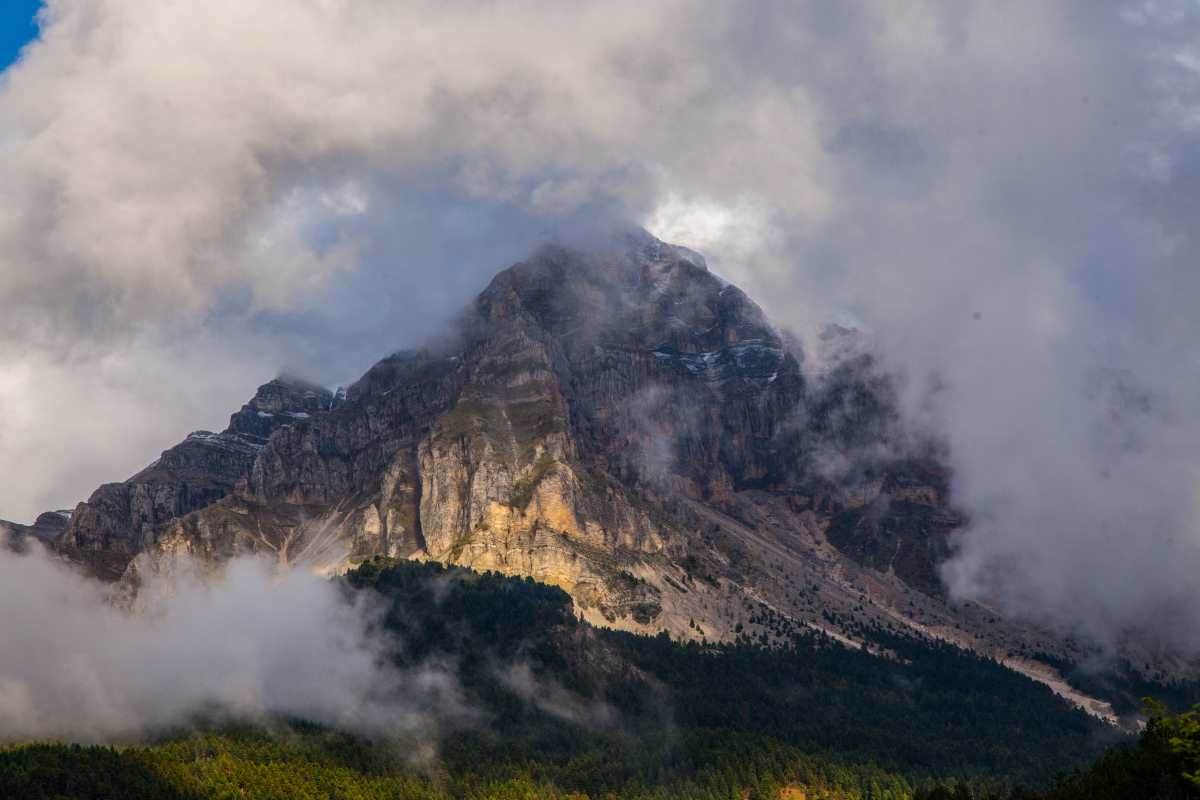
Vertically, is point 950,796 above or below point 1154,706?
below

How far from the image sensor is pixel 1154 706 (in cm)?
8638

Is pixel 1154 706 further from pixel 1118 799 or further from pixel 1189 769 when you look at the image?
pixel 1118 799

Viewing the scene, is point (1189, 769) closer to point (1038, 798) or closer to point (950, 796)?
point (1038, 798)

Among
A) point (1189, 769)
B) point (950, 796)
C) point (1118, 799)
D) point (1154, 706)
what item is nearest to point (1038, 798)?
point (950, 796)

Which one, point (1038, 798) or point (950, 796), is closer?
point (1038, 798)

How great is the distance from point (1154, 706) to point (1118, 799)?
48.2 metres

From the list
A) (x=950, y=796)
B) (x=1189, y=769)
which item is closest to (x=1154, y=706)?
(x=1189, y=769)

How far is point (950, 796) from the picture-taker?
183 metres

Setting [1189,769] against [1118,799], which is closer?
[1189,769]

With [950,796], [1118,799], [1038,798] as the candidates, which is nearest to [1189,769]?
[1118,799]

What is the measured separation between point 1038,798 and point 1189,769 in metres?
57.9

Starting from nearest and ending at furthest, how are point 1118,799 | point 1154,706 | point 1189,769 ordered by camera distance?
1. point 1154,706
2. point 1189,769
3. point 1118,799

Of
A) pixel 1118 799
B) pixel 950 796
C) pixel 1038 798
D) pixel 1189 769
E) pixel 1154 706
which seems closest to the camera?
pixel 1154 706

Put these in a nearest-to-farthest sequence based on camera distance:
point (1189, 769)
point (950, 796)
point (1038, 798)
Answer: point (1189, 769) < point (1038, 798) < point (950, 796)
